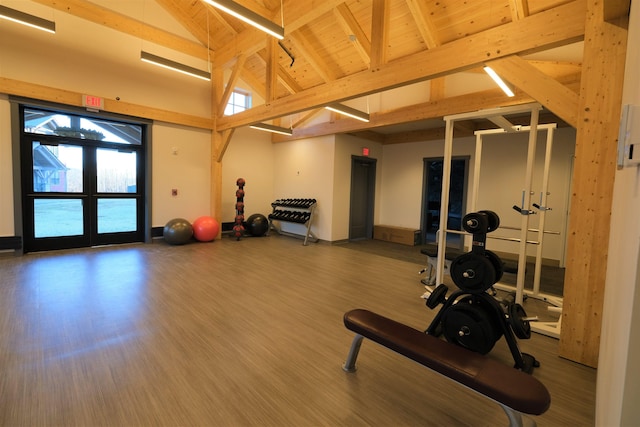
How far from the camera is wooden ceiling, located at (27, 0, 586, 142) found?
2826 mm

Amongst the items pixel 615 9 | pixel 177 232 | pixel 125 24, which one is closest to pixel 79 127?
pixel 125 24

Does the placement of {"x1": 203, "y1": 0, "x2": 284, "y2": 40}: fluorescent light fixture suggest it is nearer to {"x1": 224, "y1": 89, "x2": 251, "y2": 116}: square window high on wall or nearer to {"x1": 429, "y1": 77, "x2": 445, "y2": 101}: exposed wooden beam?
{"x1": 429, "y1": 77, "x2": 445, "y2": 101}: exposed wooden beam

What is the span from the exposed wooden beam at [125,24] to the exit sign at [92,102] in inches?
62.3

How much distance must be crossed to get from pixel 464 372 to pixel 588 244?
1713 millimetres

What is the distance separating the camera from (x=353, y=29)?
5.34 m

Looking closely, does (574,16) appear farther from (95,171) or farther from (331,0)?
(95,171)

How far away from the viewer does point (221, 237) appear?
7.83 metres

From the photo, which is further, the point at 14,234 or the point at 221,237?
the point at 221,237

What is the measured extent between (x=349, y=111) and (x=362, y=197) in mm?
3100

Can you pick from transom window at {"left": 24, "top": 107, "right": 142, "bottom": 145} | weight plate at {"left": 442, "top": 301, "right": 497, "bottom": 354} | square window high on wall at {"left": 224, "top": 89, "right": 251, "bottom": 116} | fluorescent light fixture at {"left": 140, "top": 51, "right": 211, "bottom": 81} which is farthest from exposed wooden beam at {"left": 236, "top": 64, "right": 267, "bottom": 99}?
weight plate at {"left": 442, "top": 301, "right": 497, "bottom": 354}

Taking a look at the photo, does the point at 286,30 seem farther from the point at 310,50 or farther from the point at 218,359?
the point at 218,359

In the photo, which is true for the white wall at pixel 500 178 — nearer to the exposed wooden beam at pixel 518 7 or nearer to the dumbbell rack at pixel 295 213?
the dumbbell rack at pixel 295 213

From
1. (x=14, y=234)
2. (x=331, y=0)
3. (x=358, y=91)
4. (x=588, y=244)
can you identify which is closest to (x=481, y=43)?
(x=358, y=91)

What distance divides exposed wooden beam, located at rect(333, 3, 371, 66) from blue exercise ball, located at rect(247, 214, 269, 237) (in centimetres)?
475
